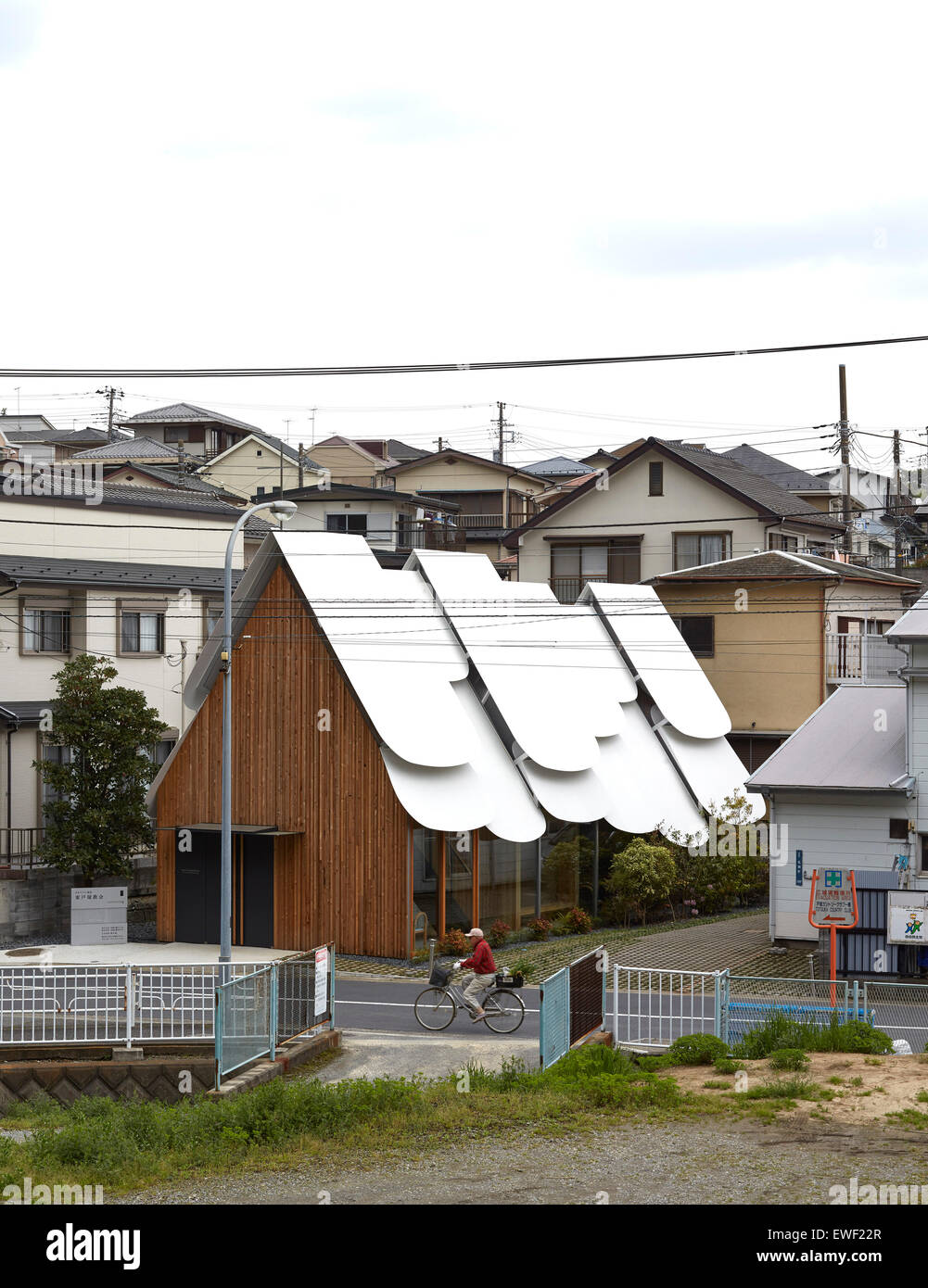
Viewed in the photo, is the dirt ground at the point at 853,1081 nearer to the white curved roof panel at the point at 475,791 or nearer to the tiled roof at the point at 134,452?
the white curved roof panel at the point at 475,791

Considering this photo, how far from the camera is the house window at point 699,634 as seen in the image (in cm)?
4647

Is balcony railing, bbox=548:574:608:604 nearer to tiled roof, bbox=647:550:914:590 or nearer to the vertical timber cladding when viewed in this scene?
tiled roof, bbox=647:550:914:590

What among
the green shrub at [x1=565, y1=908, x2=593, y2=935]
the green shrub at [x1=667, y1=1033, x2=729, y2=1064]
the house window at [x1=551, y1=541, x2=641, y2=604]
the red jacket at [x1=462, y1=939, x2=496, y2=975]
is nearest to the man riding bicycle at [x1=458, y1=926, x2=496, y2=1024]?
the red jacket at [x1=462, y1=939, x2=496, y2=975]

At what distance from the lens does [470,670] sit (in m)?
33.6

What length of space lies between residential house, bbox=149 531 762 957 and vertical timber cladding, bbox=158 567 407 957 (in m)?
0.04

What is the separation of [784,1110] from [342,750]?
53.5 feet

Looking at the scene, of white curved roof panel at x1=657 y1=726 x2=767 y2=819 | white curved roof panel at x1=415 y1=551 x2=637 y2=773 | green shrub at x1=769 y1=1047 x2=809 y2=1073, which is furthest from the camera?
white curved roof panel at x1=657 y1=726 x2=767 y2=819

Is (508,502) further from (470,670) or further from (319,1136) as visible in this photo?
(319,1136)

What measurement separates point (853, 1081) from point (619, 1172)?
4629 millimetres

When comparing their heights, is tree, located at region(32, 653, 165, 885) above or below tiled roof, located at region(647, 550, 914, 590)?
below

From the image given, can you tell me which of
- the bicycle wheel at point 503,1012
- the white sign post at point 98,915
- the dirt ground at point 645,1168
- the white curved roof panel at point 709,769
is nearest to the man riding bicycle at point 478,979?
the bicycle wheel at point 503,1012

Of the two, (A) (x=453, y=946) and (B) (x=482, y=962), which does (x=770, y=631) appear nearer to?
(A) (x=453, y=946)

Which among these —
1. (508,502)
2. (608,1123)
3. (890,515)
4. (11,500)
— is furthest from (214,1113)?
(890,515)

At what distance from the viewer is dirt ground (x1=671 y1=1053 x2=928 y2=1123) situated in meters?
15.2
